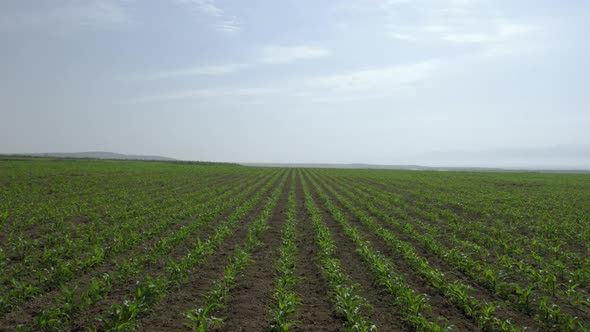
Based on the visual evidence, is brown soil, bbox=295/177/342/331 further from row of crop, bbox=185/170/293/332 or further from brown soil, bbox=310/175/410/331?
row of crop, bbox=185/170/293/332

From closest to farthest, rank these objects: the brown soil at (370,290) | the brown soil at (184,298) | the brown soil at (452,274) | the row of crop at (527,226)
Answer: the brown soil at (184,298), the brown soil at (370,290), the brown soil at (452,274), the row of crop at (527,226)

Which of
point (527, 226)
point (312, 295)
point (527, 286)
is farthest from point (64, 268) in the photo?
point (527, 226)

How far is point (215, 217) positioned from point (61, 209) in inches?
298

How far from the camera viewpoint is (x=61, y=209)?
1486cm

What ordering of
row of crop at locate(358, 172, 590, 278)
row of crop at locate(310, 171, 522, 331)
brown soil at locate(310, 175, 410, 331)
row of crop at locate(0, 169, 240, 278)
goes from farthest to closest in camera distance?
row of crop at locate(358, 172, 590, 278), row of crop at locate(0, 169, 240, 278), brown soil at locate(310, 175, 410, 331), row of crop at locate(310, 171, 522, 331)

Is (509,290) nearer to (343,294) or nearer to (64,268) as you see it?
(343,294)

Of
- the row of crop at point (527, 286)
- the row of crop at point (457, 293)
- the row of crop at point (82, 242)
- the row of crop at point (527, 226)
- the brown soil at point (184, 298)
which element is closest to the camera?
the brown soil at point (184, 298)

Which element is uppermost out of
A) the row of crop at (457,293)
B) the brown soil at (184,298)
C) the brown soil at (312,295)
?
the row of crop at (457,293)

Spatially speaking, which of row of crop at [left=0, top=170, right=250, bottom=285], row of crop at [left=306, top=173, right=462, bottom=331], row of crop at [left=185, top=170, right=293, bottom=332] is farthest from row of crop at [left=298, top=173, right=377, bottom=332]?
row of crop at [left=0, top=170, right=250, bottom=285]

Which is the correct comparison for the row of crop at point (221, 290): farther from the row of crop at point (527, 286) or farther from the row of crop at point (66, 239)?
the row of crop at point (527, 286)

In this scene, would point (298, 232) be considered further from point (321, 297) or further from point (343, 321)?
point (343, 321)

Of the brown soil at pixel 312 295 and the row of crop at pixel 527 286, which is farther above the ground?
the row of crop at pixel 527 286

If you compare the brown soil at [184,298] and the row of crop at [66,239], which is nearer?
the brown soil at [184,298]

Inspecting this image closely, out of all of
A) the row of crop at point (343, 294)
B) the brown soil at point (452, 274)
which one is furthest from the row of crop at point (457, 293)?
the row of crop at point (343, 294)
